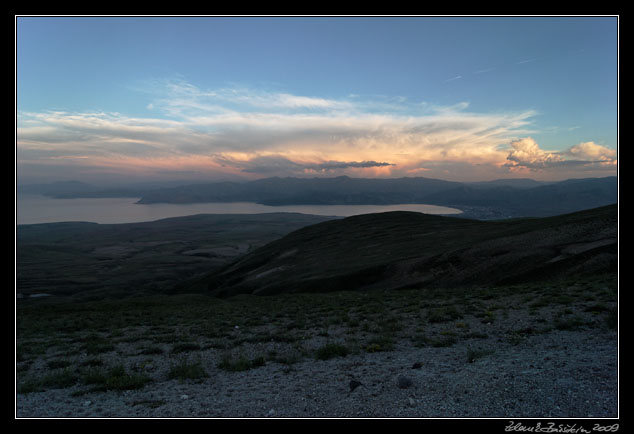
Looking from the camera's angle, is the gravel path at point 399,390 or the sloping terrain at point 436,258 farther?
the sloping terrain at point 436,258

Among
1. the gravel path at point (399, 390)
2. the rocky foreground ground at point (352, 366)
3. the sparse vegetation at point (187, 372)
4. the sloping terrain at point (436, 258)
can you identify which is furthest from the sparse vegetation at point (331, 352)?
the sloping terrain at point (436, 258)

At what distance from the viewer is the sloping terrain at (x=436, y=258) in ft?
115

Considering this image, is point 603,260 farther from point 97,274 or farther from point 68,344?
point 97,274

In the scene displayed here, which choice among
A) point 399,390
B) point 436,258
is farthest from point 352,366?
point 436,258

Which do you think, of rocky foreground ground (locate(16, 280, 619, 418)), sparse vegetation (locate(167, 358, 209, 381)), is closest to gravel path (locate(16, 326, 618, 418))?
rocky foreground ground (locate(16, 280, 619, 418))

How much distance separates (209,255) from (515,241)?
520 feet

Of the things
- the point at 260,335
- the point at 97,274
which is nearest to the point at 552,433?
the point at 260,335

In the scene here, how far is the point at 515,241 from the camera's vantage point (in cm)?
4669

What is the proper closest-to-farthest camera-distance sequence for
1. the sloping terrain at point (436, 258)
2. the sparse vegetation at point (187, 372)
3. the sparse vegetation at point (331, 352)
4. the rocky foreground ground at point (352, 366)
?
the rocky foreground ground at point (352, 366) → the sparse vegetation at point (187, 372) → the sparse vegetation at point (331, 352) → the sloping terrain at point (436, 258)

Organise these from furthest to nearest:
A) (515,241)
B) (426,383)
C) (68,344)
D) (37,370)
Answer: (515,241), (68,344), (37,370), (426,383)

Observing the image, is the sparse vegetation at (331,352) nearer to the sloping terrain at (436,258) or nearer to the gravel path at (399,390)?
the gravel path at (399,390)

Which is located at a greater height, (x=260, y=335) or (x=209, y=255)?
(x=260, y=335)

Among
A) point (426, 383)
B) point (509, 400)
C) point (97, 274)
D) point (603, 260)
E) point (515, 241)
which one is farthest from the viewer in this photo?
point (97, 274)

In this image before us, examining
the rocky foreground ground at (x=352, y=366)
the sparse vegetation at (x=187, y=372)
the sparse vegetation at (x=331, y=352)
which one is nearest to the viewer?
the rocky foreground ground at (x=352, y=366)
